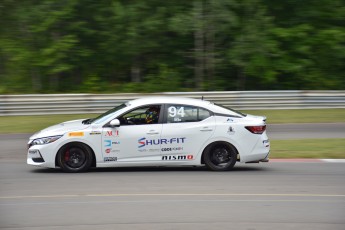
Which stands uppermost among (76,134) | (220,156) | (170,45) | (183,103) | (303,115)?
(170,45)

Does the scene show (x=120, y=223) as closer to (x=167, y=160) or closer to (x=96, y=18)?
(x=167, y=160)

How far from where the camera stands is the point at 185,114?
11.5m

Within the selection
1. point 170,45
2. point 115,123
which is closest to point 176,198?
point 115,123

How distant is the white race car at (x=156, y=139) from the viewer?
1126 cm

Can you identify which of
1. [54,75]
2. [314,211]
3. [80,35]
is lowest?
[314,211]

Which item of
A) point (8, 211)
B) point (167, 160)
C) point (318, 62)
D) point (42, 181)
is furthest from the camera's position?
point (318, 62)

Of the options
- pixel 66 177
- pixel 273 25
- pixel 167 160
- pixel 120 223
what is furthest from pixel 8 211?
pixel 273 25

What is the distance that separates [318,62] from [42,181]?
18915 millimetres

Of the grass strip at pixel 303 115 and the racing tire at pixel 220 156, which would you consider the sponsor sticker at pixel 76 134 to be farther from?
the grass strip at pixel 303 115

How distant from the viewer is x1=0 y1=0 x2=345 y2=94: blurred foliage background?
84.1 ft

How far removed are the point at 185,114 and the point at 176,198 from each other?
8.92ft

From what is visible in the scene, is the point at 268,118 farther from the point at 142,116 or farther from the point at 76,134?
the point at 76,134

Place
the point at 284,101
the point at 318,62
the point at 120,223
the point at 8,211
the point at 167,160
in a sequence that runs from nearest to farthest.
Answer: the point at 120,223 < the point at 8,211 < the point at 167,160 < the point at 284,101 < the point at 318,62

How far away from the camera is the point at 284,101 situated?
23.5 metres
